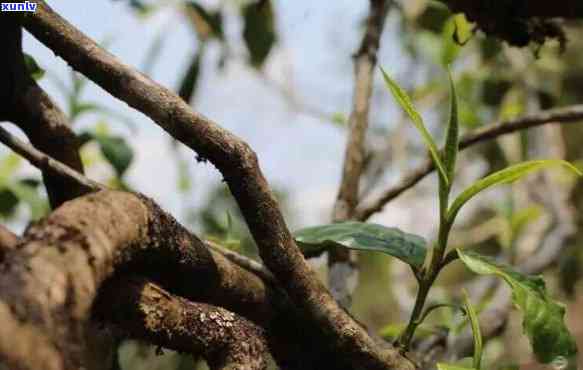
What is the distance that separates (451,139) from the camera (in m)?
0.65

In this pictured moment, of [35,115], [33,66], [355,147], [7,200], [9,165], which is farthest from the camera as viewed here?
[9,165]

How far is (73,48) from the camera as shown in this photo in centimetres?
56

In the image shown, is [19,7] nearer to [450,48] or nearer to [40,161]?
[40,161]

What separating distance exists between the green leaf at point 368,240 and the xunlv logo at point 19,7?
1.00 ft

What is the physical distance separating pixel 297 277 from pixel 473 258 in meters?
0.16

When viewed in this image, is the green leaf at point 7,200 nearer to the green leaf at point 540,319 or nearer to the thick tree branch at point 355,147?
the thick tree branch at point 355,147

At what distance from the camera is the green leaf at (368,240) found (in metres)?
0.70

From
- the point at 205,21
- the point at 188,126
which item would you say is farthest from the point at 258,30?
the point at 188,126

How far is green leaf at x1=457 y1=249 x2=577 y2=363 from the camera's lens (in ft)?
2.13

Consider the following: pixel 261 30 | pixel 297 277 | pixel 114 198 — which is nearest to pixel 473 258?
pixel 297 277

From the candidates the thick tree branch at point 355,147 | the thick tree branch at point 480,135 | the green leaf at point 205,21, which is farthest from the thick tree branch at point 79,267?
the green leaf at point 205,21

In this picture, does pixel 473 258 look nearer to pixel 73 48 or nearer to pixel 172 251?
pixel 172 251

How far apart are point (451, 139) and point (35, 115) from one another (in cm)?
36

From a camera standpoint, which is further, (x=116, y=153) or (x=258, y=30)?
(x=258, y=30)
